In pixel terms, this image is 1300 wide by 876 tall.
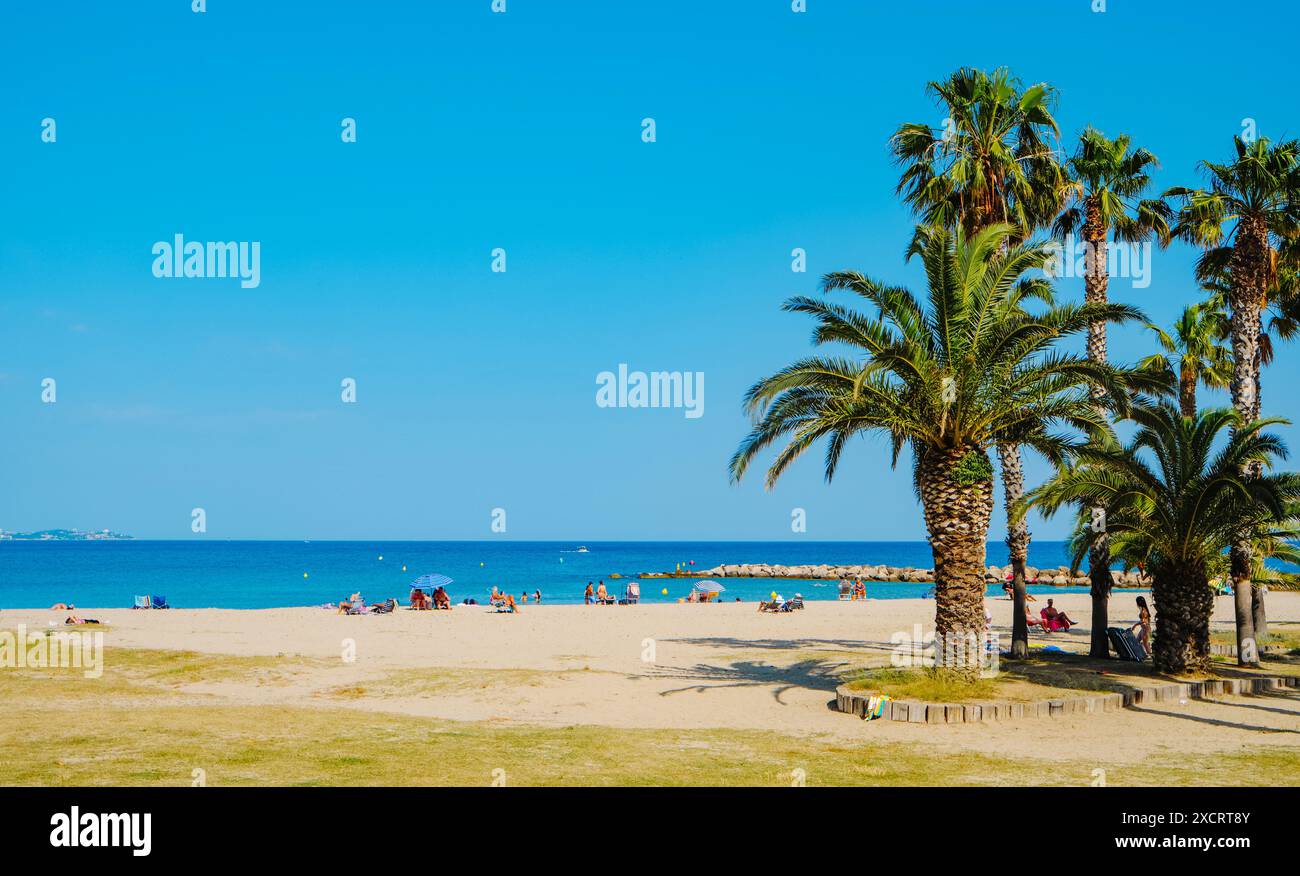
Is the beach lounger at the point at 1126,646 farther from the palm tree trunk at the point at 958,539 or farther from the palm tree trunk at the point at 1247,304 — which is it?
the palm tree trunk at the point at 958,539

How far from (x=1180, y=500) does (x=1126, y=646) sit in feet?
16.0

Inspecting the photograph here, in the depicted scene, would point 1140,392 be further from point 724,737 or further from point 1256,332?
point 724,737

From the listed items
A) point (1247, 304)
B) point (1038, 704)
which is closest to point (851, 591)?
point (1247, 304)

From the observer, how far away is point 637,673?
74.6ft

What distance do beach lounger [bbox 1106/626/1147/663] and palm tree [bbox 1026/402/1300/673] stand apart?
273 centimetres

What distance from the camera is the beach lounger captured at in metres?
22.1

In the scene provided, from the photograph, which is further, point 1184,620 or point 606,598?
point 606,598

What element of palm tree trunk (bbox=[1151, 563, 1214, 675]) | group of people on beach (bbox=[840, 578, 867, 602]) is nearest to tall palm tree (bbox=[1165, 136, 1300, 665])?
palm tree trunk (bbox=[1151, 563, 1214, 675])

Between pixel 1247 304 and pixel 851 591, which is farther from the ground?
pixel 1247 304

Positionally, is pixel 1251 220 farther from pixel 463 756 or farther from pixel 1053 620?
pixel 463 756

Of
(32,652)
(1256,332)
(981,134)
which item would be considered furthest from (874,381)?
(32,652)

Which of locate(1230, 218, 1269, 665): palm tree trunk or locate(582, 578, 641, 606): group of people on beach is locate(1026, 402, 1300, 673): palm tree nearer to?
locate(1230, 218, 1269, 665): palm tree trunk

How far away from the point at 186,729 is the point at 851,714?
34.6 feet

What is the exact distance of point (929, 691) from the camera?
1680 cm
